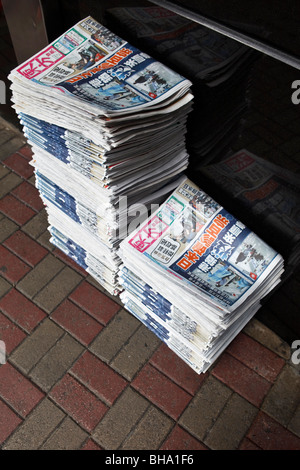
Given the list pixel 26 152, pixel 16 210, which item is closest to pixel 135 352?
pixel 16 210

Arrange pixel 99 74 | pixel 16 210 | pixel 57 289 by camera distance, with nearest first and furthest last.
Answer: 1. pixel 99 74
2. pixel 57 289
3. pixel 16 210

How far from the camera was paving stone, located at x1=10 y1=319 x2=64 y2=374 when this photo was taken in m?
2.72

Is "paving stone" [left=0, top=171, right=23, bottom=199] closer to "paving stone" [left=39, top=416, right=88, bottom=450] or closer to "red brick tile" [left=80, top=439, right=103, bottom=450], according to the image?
"paving stone" [left=39, top=416, right=88, bottom=450]

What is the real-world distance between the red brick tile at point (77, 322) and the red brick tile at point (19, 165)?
130 cm

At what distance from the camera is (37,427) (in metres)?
2.48

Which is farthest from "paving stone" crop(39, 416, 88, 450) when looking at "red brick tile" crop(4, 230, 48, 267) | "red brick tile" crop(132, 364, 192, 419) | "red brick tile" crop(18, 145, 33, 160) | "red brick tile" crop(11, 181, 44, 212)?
"red brick tile" crop(18, 145, 33, 160)

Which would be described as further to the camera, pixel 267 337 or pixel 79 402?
pixel 267 337

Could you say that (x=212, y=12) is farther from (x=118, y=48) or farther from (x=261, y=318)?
(x=261, y=318)

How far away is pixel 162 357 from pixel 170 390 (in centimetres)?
21

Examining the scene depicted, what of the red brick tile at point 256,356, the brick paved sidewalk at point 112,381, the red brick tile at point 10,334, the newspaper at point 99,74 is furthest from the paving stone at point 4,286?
the red brick tile at point 256,356

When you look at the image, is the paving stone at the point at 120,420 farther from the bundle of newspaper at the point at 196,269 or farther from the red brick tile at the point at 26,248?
the red brick tile at the point at 26,248

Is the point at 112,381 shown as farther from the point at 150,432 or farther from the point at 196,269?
the point at 196,269

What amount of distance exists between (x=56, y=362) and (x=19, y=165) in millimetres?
1802

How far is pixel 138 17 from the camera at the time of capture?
2.46 metres
